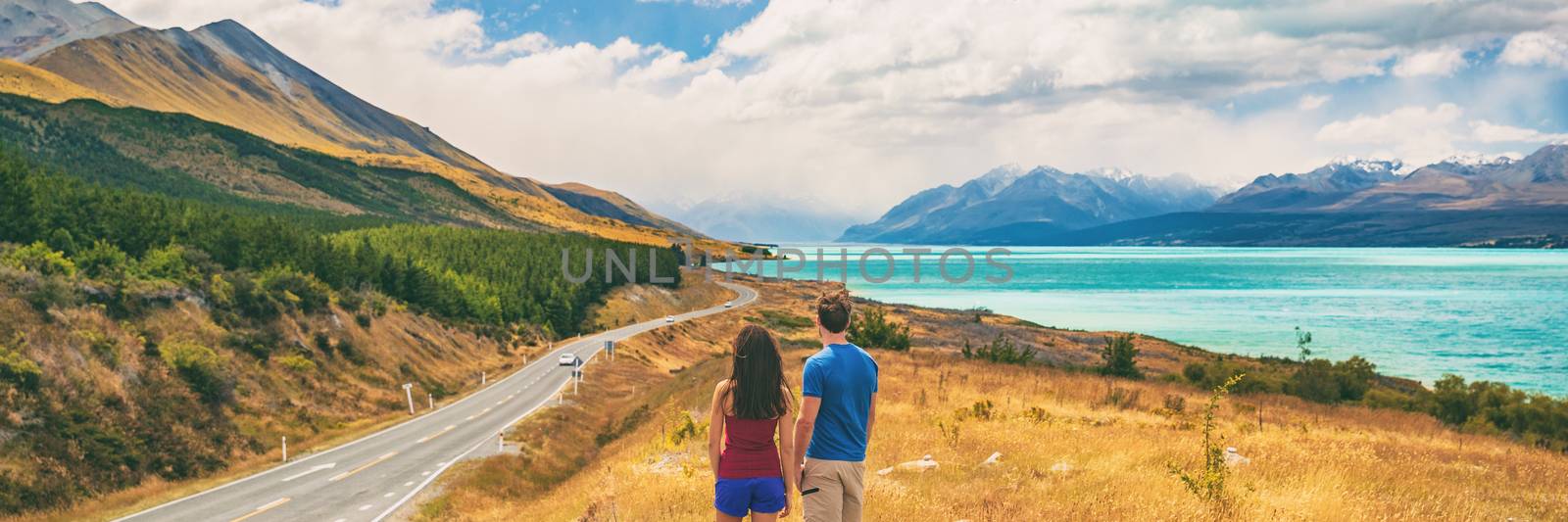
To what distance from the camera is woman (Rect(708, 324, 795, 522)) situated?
654 cm

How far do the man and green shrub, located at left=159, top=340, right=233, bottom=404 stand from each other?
147ft

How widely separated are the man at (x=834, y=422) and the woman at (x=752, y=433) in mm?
205

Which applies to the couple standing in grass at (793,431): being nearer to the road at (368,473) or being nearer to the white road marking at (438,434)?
the road at (368,473)

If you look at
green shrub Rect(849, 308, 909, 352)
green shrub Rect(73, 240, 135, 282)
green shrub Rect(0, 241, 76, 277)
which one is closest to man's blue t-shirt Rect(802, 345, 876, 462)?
green shrub Rect(849, 308, 909, 352)

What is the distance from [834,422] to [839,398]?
20 cm

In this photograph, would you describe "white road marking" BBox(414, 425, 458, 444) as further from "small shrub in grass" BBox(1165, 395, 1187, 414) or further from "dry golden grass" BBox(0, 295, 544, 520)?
"small shrub in grass" BBox(1165, 395, 1187, 414)

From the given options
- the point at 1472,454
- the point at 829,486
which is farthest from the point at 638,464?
the point at 1472,454

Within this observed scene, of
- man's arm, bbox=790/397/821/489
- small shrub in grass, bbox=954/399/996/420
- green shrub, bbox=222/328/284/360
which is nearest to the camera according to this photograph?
man's arm, bbox=790/397/821/489

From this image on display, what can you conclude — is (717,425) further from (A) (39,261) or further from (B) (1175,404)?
(A) (39,261)

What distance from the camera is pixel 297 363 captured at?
50.4m

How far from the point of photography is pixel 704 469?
14.3 m

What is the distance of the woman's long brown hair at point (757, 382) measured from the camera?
6.52 metres

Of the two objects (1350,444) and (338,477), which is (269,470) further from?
(1350,444)

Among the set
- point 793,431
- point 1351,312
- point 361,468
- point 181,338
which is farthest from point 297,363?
point 1351,312
